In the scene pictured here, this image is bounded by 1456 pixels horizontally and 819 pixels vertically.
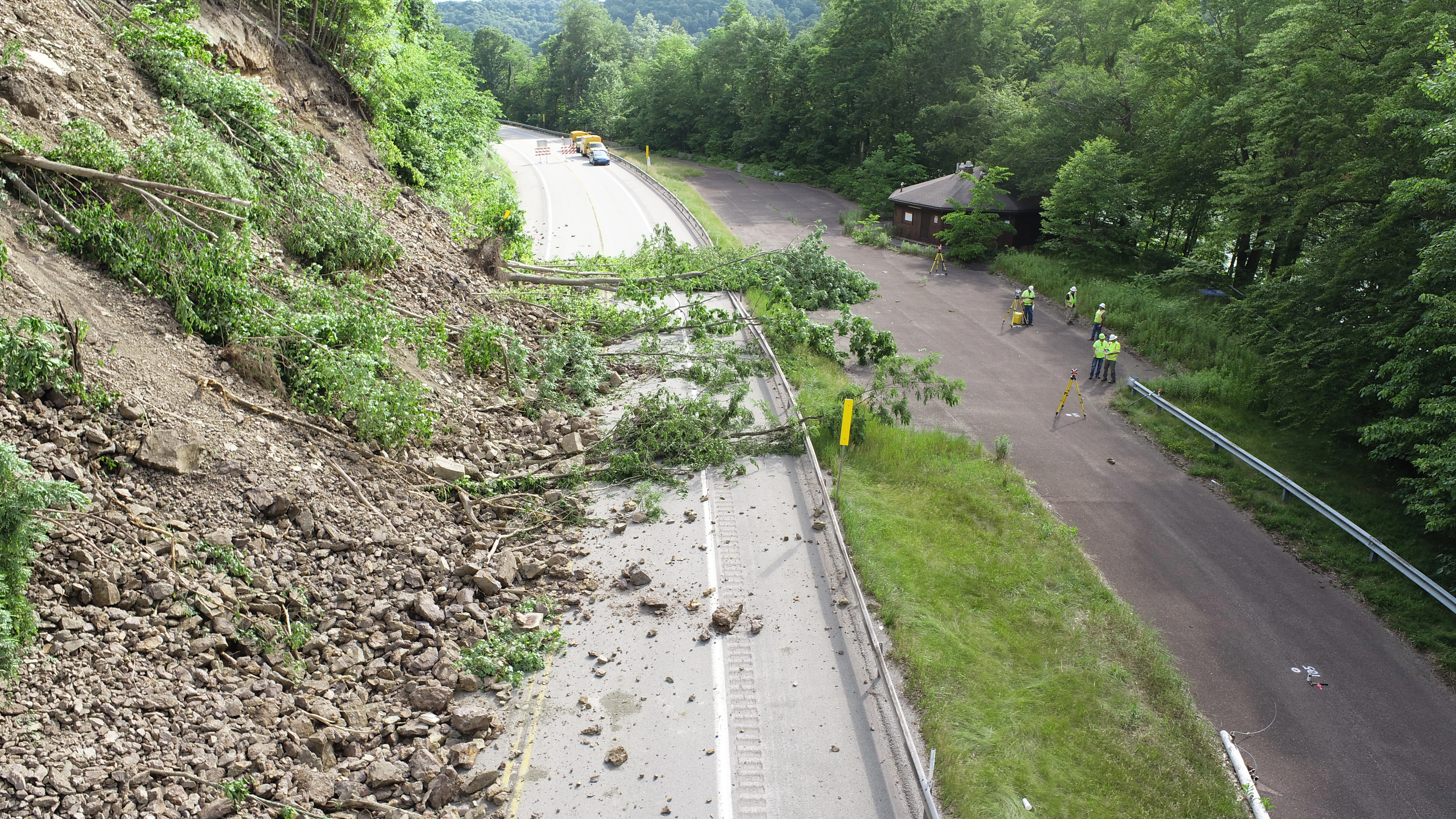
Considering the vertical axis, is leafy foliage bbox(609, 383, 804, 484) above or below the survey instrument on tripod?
below

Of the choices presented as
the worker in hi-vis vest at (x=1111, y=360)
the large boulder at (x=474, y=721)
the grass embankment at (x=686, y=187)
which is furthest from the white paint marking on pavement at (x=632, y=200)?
the large boulder at (x=474, y=721)

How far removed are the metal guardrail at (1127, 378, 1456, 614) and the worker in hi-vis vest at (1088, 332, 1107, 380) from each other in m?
0.89

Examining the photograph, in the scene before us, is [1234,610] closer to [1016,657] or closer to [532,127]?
[1016,657]

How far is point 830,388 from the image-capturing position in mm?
17453

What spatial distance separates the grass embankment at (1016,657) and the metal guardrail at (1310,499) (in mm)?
4258

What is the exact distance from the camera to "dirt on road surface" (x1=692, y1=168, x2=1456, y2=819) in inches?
345

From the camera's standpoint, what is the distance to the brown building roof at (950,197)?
32.2 meters

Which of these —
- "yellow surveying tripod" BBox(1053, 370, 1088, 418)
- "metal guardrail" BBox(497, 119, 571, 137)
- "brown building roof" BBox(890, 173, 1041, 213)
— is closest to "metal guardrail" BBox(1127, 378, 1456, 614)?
"yellow surveying tripod" BBox(1053, 370, 1088, 418)

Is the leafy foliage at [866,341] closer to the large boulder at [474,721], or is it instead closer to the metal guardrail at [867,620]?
the metal guardrail at [867,620]

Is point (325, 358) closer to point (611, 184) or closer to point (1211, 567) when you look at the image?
point (1211, 567)

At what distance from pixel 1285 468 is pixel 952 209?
19.1 meters

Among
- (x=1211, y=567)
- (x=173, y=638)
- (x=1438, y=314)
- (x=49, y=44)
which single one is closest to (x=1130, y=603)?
(x=1211, y=567)

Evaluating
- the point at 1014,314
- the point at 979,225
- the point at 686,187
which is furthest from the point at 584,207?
the point at 1014,314

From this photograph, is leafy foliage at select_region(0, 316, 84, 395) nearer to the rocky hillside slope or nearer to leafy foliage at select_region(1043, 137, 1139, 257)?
the rocky hillside slope
